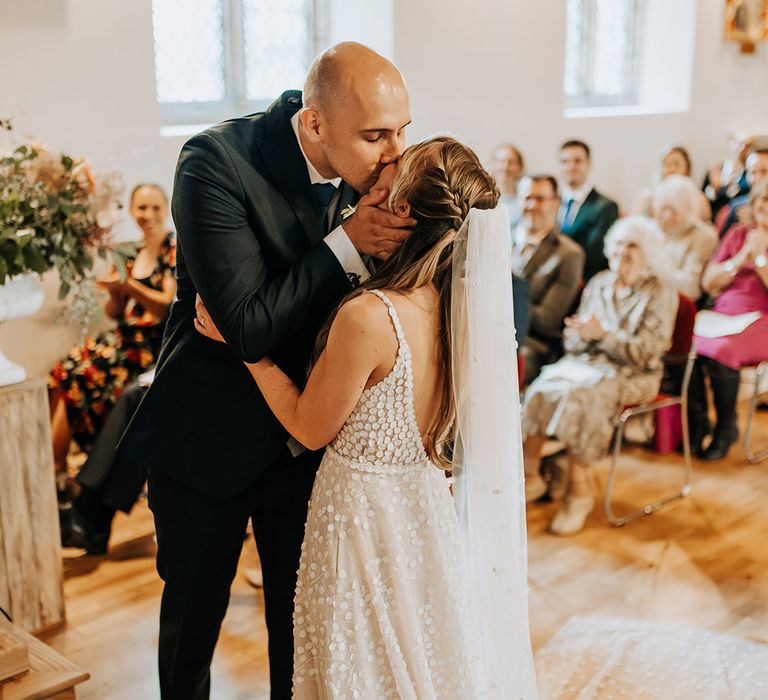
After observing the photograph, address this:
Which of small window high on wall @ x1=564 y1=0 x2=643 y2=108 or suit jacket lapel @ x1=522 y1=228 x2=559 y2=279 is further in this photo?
small window high on wall @ x1=564 y1=0 x2=643 y2=108

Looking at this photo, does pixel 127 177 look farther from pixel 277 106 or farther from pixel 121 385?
pixel 277 106

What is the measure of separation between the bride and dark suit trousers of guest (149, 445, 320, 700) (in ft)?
0.42

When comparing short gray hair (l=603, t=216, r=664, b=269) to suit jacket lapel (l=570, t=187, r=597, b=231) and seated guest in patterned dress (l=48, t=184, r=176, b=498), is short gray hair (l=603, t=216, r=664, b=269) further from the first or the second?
seated guest in patterned dress (l=48, t=184, r=176, b=498)

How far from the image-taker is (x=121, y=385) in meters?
4.54

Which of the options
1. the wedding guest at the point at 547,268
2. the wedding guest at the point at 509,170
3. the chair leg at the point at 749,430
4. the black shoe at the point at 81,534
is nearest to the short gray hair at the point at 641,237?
the wedding guest at the point at 547,268

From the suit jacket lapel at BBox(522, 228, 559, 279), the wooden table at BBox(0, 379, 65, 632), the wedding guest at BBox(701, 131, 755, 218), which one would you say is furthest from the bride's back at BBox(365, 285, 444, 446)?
the wedding guest at BBox(701, 131, 755, 218)

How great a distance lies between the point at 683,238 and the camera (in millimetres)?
6066

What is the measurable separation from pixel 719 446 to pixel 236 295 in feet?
13.2

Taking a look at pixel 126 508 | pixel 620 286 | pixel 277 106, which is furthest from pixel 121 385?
pixel 277 106

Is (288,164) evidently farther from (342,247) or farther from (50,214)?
(50,214)

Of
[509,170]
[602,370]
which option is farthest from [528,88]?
[602,370]

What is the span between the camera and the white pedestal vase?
3318 mm

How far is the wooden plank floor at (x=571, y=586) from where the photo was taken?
3285 mm

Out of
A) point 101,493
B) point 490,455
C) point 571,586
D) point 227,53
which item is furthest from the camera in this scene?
point 227,53
